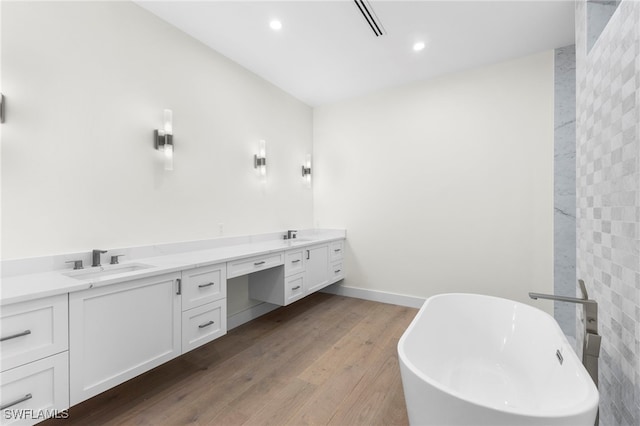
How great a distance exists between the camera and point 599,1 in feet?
5.92

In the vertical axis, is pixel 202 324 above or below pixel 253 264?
below

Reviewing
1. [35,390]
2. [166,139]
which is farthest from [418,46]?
[35,390]

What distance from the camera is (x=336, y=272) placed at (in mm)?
3770

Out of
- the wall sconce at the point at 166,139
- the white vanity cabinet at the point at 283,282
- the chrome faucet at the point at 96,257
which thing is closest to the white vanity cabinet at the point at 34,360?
the chrome faucet at the point at 96,257

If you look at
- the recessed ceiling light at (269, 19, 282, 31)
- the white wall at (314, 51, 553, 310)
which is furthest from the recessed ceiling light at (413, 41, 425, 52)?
the recessed ceiling light at (269, 19, 282, 31)

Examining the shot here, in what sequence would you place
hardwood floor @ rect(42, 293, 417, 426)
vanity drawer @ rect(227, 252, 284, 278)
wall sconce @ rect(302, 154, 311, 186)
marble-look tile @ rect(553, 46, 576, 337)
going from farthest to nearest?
wall sconce @ rect(302, 154, 311, 186) < marble-look tile @ rect(553, 46, 576, 337) < vanity drawer @ rect(227, 252, 284, 278) < hardwood floor @ rect(42, 293, 417, 426)

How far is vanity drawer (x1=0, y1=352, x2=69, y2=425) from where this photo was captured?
1.21 m

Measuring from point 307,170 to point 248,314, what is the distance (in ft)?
6.76

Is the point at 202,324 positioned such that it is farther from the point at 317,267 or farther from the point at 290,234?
the point at 290,234

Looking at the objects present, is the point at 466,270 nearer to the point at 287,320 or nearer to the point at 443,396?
the point at 287,320

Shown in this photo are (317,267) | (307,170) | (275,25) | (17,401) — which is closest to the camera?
(17,401)

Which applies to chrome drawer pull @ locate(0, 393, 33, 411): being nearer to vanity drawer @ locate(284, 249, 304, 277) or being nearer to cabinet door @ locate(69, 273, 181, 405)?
cabinet door @ locate(69, 273, 181, 405)

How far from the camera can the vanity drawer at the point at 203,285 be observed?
1.90 m

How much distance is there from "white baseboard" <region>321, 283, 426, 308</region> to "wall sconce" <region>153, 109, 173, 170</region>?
2681mm
